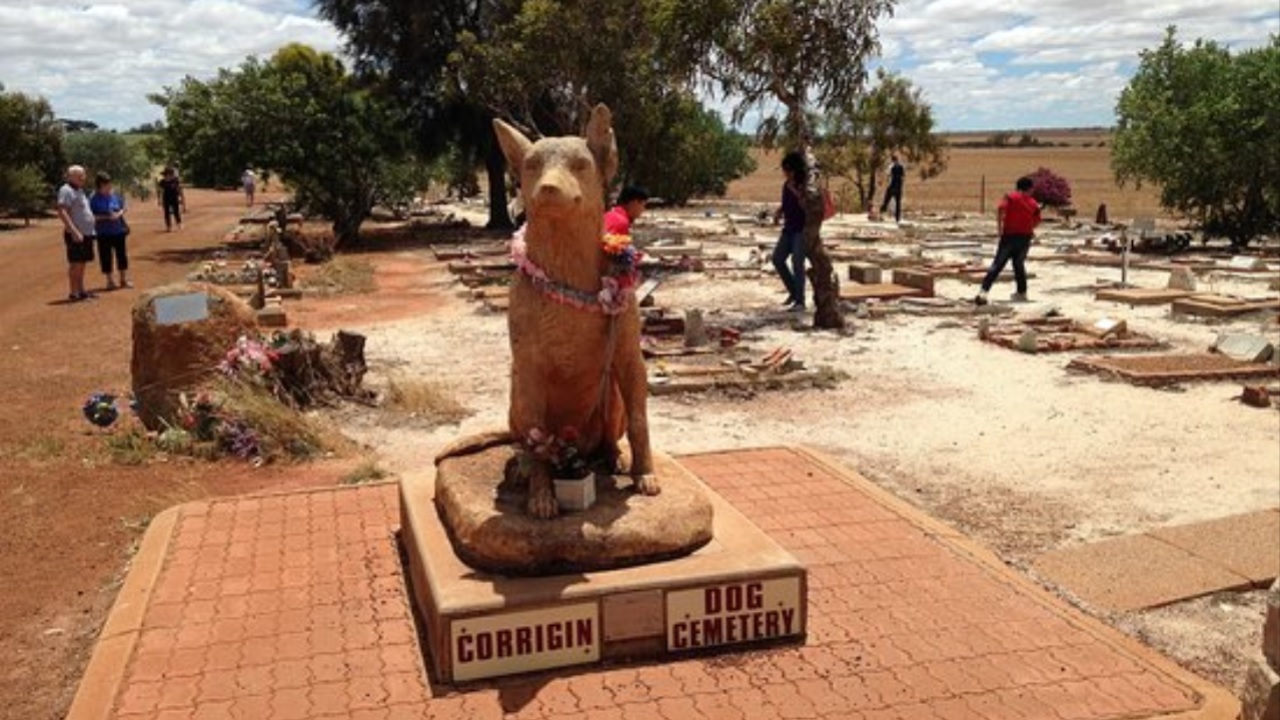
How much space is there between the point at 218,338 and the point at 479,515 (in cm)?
472

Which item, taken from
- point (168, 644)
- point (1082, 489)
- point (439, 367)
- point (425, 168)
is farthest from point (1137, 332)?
point (425, 168)

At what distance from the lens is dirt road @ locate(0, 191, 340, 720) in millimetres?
4926

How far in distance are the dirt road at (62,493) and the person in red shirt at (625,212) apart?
2765 mm

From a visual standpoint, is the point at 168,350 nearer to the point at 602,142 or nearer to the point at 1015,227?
the point at 602,142

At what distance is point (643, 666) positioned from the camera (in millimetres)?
4543

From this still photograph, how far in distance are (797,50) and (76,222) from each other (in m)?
9.76

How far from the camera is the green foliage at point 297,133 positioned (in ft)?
75.4

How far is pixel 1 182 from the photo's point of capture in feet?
101

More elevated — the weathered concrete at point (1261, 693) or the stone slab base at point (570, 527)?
the stone slab base at point (570, 527)

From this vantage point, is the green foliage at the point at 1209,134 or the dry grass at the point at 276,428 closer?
the dry grass at the point at 276,428

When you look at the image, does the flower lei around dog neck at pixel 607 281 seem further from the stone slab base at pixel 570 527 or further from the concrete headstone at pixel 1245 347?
the concrete headstone at pixel 1245 347

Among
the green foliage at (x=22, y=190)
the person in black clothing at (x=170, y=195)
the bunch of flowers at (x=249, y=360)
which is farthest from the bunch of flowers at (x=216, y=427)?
the green foliage at (x=22, y=190)

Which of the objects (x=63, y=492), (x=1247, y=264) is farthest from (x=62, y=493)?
(x=1247, y=264)

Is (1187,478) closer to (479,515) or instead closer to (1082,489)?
(1082,489)
